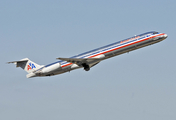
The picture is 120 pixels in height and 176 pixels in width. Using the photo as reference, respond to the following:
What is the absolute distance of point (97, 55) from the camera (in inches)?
1983

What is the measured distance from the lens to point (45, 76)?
2156 inches

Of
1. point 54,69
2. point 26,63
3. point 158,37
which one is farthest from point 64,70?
point 158,37

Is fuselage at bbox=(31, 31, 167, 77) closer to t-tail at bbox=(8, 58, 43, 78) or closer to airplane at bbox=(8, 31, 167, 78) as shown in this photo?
airplane at bbox=(8, 31, 167, 78)

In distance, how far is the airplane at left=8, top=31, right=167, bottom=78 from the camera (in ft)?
161

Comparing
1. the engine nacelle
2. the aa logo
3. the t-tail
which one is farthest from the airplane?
the aa logo

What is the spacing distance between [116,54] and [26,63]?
742 inches

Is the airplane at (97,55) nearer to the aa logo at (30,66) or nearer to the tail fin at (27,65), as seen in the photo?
the tail fin at (27,65)

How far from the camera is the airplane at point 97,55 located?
49.1 metres

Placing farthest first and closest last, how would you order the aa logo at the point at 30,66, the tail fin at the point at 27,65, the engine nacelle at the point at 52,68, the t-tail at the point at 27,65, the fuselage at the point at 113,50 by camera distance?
the aa logo at the point at 30,66, the tail fin at the point at 27,65, the t-tail at the point at 27,65, the engine nacelle at the point at 52,68, the fuselage at the point at 113,50

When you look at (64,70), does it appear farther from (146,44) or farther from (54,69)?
(146,44)

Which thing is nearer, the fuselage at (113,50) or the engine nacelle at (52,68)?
the fuselage at (113,50)

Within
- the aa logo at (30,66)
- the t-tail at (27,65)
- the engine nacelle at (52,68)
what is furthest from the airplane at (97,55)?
the aa logo at (30,66)

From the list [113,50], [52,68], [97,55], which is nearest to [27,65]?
[52,68]

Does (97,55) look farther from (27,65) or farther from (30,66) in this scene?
(27,65)
